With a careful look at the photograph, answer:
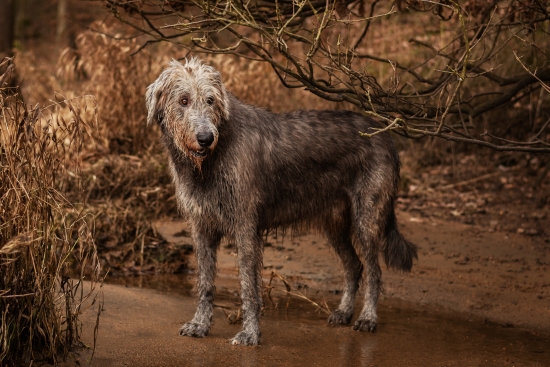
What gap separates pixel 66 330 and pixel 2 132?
1368 millimetres

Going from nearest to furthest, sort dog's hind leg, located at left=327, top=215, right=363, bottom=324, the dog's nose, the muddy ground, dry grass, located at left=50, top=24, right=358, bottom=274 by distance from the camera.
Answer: the dog's nose
the muddy ground
dog's hind leg, located at left=327, top=215, right=363, bottom=324
dry grass, located at left=50, top=24, right=358, bottom=274

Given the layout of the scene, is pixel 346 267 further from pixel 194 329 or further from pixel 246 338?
pixel 194 329

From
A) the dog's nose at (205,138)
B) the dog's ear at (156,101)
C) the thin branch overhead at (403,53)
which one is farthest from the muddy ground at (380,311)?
the dog's ear at (156,101)

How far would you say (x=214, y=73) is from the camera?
632cm

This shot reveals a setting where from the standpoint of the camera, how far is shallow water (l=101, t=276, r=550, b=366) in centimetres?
603

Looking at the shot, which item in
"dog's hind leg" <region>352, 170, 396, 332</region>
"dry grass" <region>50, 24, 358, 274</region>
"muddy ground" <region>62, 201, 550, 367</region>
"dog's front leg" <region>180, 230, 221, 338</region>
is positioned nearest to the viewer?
"muddy ground" <region>62, 201, 550, 367</region>

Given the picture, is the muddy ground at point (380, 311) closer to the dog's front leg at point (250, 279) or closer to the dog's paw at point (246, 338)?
the dog's paw at point (246, 338)

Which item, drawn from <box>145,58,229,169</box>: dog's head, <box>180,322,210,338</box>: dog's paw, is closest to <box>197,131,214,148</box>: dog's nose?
<box>145,58,229,169</box>: dog's head

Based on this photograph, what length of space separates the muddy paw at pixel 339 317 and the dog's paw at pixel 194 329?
4.41 feet

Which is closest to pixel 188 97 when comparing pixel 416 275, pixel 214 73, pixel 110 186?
pixel 214 73

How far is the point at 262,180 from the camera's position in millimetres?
6656

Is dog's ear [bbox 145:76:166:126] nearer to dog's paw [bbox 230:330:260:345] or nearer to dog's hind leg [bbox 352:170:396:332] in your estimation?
dog's paw [bbox 230:330:260:345]

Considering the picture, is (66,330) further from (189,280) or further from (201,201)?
(189,280)

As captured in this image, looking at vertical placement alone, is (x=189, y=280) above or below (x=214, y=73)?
below
